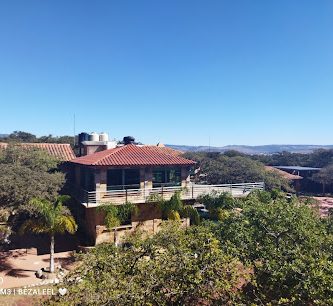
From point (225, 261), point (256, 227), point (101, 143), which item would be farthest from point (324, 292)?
point (101, 143)

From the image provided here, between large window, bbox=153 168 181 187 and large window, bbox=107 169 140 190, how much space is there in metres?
1.71

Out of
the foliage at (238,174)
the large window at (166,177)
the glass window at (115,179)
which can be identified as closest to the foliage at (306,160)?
the foliage at (238,174)

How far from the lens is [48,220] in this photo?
18.0 metres

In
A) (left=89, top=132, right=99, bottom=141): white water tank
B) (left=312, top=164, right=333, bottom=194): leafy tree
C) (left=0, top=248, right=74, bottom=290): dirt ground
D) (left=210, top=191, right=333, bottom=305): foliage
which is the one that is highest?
(left=89, top=132, right=99, bottom=141): white water tank

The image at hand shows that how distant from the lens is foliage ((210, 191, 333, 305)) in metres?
8.50

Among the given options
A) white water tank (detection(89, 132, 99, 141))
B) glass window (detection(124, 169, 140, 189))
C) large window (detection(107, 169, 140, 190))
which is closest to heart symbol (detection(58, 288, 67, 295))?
large window (detection(107, 169, 140, 190))

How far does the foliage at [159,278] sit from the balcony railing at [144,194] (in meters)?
12.9

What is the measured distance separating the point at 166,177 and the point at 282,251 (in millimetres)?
15234

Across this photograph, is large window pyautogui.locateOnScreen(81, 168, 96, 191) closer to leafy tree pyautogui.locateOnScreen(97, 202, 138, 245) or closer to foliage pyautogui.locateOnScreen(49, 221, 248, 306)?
leafy tree pyautogui.locateOnScreen(97, 202, 138, 245)

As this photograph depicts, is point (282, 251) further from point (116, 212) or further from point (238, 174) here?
point (238, 174)

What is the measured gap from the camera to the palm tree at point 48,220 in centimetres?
1781

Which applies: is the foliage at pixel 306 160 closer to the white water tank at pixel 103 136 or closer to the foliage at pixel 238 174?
the foliage at pixel 238 174

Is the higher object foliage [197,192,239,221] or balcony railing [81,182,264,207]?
balcony railing [81,182,264,207]

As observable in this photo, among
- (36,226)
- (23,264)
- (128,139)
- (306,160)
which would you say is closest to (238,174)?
(128,139)
